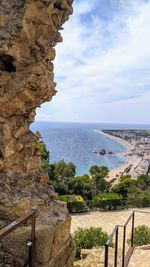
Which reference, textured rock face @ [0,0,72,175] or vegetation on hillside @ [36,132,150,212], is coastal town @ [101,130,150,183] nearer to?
vegetation on hillside @ [36,132,150,212]

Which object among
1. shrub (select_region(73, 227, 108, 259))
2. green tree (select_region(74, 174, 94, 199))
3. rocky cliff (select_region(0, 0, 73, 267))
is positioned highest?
rocky cliff (select_region(0, 0, 73, 267))

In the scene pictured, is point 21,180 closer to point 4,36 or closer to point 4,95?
point 4,95

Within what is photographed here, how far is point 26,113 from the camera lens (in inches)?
221

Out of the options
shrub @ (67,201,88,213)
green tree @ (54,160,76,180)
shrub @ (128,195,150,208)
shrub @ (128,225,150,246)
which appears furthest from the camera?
green tree @ (54,160,76,180)

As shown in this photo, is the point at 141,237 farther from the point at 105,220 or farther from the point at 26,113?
the point at 26,113

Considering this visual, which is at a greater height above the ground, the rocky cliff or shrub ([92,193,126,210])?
the rocky cliff

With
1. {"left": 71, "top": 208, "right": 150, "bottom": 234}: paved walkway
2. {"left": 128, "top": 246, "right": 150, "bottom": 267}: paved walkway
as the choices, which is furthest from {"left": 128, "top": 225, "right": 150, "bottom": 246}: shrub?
{"left": 128, "top": 246, "right": 150, "bottom": 267}: paved walkway

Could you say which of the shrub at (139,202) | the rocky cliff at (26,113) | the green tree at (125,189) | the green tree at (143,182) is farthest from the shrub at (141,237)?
the green tree at (143,182)

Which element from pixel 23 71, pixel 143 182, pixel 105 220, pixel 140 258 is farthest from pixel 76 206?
pixel 23 71

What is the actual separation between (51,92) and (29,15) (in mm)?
1406

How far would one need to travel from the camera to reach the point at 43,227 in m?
4.53

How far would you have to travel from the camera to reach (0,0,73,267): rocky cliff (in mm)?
4742

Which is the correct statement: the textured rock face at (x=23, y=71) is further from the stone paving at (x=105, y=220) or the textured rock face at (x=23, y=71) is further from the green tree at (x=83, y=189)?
the green tree at (x=83, y=189)

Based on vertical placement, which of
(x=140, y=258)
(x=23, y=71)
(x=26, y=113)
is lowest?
(x=140, y=258)
